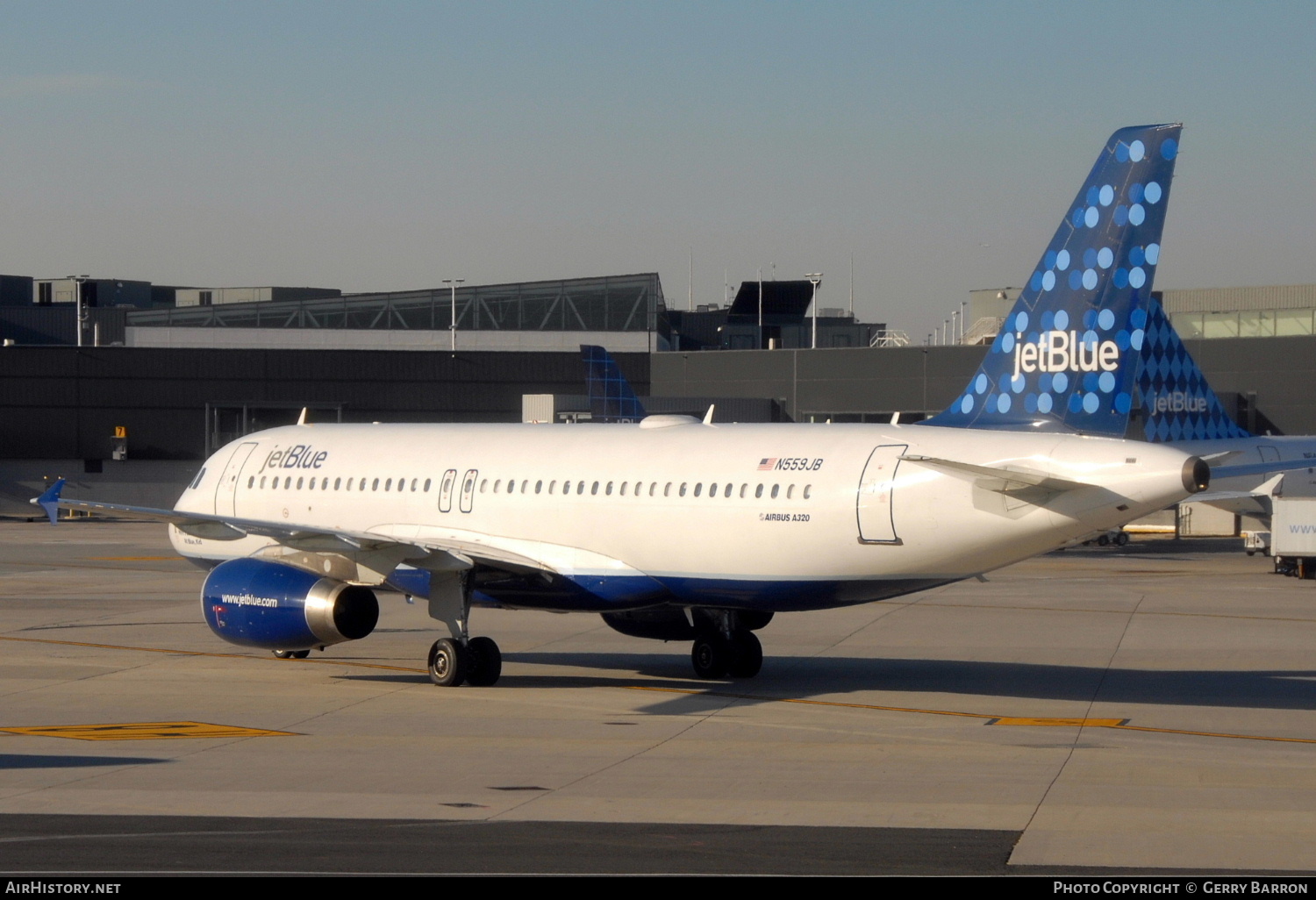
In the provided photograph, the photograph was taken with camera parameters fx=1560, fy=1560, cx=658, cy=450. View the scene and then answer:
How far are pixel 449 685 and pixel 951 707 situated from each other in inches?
298

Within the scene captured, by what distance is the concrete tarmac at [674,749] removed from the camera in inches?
515

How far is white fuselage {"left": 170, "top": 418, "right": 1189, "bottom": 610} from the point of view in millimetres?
20312

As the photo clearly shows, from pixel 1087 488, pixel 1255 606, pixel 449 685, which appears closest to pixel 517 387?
pixel 1255 606

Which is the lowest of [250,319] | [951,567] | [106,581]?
[106,581]

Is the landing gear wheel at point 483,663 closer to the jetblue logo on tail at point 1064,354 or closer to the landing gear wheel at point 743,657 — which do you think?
the landing gear wheel at point 743,657

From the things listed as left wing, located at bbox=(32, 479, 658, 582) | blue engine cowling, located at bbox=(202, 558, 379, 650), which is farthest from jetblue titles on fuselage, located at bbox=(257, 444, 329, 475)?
blue engine cowling, located at bbox=(202, 558, 379, 650)

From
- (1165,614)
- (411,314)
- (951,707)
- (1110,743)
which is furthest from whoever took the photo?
(411,314)

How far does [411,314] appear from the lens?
314 ft

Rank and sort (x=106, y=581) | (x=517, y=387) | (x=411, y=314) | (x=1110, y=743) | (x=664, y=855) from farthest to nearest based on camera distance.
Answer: (x=411, y=314) < (x=517, y=387) < (x=106, y=581) < (x=1110, y=743) < (x=664, y=855)

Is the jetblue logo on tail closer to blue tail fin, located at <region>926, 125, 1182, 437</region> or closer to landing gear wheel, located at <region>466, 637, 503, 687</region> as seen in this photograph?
blue tail fin, located at <region>926, 125, 1182, 437</region>

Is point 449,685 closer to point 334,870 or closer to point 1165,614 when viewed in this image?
point 334,870

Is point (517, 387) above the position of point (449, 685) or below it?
above

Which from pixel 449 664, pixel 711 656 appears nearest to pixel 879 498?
pixel 711 656

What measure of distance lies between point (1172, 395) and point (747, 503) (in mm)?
41743
